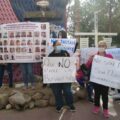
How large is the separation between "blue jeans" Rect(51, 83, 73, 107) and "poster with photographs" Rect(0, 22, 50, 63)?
1.60 metres

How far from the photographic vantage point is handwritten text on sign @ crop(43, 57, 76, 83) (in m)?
8.74

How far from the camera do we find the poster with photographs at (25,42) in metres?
10.1

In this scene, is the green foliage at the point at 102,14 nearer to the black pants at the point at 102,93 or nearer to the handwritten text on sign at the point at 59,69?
the handwritten text on sign at the point at 59,69

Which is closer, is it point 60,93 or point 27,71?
point 60,93

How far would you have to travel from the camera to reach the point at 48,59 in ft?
28.8

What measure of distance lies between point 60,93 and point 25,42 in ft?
6.89

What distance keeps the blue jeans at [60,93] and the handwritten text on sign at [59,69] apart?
0.12m

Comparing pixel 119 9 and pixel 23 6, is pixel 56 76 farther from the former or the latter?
pixel 119 9

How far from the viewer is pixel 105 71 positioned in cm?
862

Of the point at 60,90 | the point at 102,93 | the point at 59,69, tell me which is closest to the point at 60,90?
the point at 60,90

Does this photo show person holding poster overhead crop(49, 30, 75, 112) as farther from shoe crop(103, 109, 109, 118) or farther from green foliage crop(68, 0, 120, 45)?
green foliage crop(68, 0, 120, 45)

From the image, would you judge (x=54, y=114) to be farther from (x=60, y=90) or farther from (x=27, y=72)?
(x=27, y=72)

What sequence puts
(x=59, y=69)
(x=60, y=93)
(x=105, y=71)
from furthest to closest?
(x=59, y=69) → (x=60, y=93) → (x=105, y=71)

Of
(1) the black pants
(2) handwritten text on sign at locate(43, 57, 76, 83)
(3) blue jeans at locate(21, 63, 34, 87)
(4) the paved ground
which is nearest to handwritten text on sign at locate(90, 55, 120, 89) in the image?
(1) the black pants
